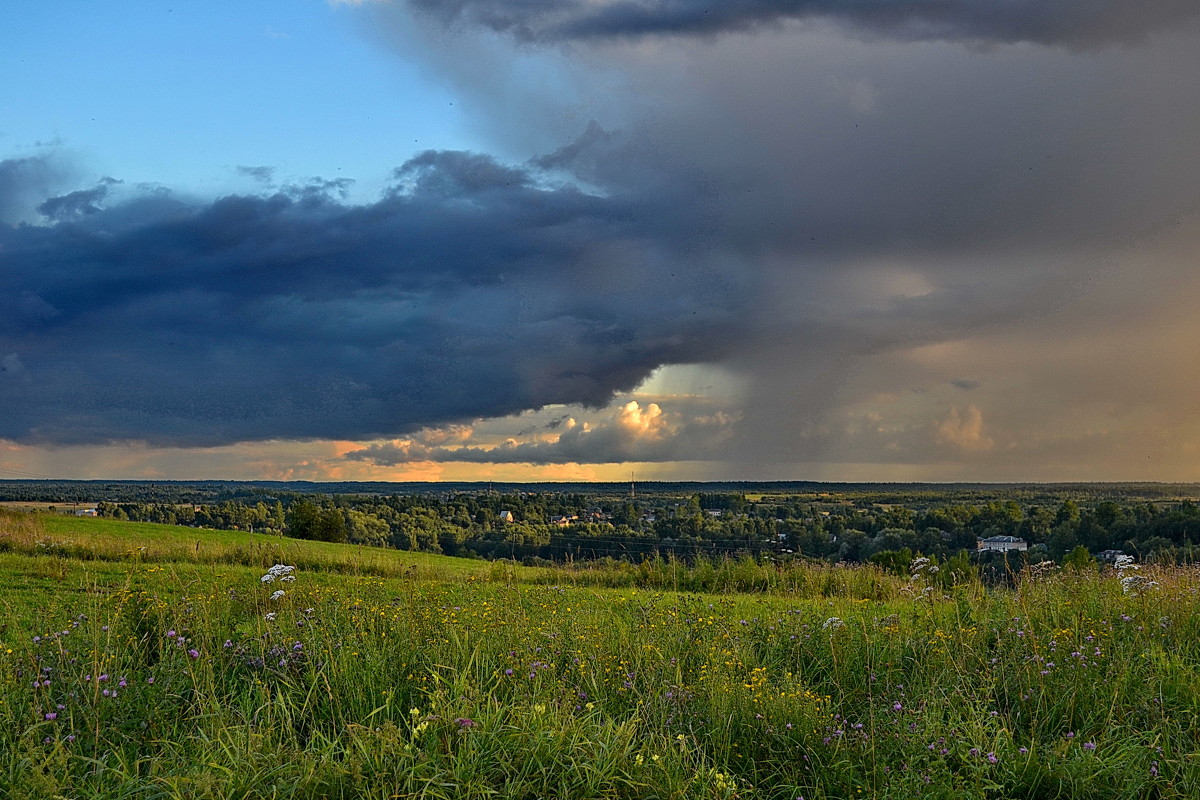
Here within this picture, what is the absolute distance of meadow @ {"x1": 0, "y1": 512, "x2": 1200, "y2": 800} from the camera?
4.66m

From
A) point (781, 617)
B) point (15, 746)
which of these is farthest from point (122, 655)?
point (781, 617)

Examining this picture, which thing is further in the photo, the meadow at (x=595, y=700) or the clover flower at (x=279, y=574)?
the clover flower at (x=279, y=574)

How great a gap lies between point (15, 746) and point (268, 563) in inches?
749

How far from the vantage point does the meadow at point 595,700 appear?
15.3 feet

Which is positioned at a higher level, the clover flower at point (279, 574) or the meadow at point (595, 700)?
the clover flower at point (279, 574)

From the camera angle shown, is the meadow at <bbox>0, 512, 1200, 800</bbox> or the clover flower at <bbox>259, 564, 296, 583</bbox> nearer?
the meadow at <bbox>0, 512, 1200, 800</bbox>

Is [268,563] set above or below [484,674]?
below

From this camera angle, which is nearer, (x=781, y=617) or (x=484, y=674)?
(x=484, y=674)

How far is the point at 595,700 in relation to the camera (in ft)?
20.4

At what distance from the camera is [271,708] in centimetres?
573

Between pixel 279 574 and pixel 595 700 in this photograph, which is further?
pixel 279 574

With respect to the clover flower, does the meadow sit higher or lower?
lower

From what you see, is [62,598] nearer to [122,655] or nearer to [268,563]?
[122,655]

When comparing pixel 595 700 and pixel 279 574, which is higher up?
pixel 279 574
